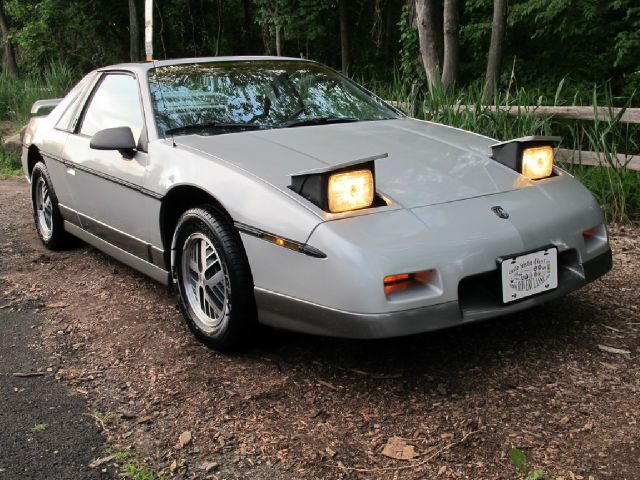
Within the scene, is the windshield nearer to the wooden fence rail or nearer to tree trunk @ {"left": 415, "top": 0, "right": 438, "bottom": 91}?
the wooden fence rail

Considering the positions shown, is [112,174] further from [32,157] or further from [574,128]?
[574,128]

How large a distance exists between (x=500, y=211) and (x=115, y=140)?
195cm

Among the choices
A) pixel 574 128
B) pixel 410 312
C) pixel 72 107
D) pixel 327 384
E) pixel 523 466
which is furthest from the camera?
pixel 574 128

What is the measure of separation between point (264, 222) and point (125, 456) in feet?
3.32

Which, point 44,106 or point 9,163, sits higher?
point 44,106

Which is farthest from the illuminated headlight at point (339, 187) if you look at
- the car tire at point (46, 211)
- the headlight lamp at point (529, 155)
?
the car tire at point (46, 211)

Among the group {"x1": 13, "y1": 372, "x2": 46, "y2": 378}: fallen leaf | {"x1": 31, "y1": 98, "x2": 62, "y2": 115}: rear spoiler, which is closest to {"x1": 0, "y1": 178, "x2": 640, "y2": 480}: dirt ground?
{"x1": 13, "y1": 372, "x2": 46, "y2": 378}: fallen leaf

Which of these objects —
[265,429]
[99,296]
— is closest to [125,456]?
[265,429]

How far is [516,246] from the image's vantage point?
8.89ft

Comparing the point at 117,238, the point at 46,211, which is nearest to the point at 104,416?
the point at 117,238

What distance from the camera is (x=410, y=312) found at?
2.50 meters

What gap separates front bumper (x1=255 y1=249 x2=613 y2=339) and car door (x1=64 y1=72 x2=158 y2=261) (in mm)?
1087

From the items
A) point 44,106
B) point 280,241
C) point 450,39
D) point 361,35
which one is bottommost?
point 280,241

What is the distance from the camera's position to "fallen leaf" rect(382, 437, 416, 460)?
7.50ft
